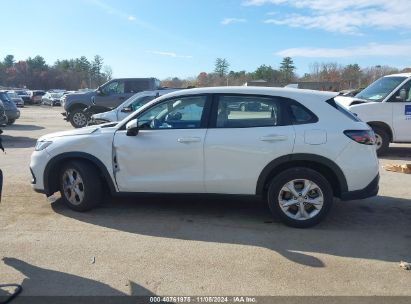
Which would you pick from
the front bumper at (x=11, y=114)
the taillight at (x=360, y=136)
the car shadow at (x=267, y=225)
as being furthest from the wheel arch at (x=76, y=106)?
the taillight at (x=360, y=136)

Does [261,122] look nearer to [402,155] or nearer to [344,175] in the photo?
[344,175]

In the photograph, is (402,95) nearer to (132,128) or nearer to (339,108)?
(339,108)

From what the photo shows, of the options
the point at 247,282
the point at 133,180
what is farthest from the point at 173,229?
the point at 247,282

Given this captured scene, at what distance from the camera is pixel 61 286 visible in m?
4.02

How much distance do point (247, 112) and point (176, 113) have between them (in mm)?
900

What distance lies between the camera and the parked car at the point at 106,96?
722 inches

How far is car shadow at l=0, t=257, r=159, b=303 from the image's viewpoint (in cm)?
389

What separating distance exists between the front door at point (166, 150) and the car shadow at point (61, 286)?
1.83 m

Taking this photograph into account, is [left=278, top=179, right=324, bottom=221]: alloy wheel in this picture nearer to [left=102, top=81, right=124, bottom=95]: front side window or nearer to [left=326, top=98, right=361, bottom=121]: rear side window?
[left=326, top=98, right=361, bottom=121]: rear side window

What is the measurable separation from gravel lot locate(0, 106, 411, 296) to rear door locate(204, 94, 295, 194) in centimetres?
58

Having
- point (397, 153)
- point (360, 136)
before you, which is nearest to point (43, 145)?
point (360, 136)

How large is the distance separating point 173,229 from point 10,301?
7.04 ft

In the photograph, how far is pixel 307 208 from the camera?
550cm

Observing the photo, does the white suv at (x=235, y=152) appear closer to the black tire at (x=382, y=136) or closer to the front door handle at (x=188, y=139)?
the front door handle at (x=188, y=139)
